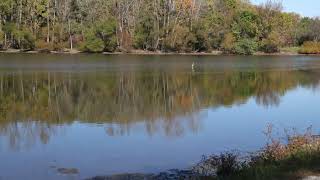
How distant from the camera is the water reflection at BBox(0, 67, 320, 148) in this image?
74.3 feet

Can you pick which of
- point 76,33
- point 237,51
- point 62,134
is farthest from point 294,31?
point 62,134

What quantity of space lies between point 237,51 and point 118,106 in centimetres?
8539

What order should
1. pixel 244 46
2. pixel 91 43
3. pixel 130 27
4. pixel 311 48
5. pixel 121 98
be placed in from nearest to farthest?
pixel 121 98 < pixel 91 43 < pixel 130 27 < pixel 244 46 < pixel 311 48

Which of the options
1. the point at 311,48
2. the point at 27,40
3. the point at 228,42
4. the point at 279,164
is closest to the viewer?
the point at 279,164

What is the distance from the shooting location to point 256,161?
44.9 ft

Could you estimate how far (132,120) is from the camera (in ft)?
79.7

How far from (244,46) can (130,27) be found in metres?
23.5

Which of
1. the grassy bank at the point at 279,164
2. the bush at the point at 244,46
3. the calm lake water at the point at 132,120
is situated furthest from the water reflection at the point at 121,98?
the bush at the point at 244,46

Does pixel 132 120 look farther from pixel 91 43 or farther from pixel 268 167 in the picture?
pixel 91 43

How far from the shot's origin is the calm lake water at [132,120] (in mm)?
16250

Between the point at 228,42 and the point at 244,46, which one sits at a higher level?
the point at 228,42

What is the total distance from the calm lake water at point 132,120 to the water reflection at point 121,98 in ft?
0.15

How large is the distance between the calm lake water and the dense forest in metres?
60.5

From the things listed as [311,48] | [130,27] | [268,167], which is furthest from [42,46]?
[268,167]
